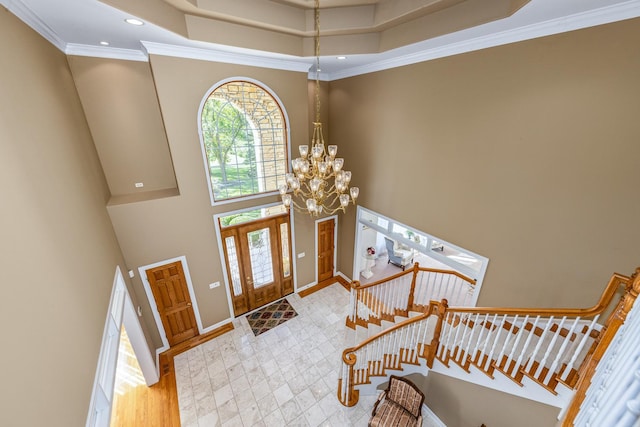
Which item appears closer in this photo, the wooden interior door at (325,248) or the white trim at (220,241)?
the white trim at (220,241)

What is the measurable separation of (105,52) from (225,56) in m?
1.73

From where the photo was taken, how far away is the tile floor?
408 cm

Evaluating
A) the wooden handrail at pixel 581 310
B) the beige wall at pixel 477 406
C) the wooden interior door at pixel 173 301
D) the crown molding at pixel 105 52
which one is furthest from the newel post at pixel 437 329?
the crown molding at pixel 105 52

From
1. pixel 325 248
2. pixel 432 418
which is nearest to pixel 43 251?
pixel 325 248

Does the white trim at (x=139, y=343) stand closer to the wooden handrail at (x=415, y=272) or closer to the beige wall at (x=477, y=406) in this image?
the wooden handrail at (x=415, y=272)

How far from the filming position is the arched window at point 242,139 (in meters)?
4.60

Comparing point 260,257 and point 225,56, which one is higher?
point 225,56

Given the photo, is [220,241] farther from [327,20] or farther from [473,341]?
[473,341]

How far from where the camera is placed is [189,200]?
4.61 metres

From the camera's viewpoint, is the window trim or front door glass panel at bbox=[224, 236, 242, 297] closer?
the window trim

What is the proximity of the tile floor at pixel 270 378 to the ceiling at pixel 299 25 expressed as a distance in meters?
5.53

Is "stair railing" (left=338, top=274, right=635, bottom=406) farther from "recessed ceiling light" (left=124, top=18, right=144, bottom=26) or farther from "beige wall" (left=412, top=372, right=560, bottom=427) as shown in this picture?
"recessed ceiling light" (left=124, top=18, right=144, bottom=26)

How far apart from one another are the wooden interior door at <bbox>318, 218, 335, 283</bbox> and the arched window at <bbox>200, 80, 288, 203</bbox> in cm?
194

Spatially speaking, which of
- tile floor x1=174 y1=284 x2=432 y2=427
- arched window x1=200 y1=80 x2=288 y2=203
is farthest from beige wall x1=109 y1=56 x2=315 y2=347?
tile floor x1=174 y1=284 x2=432 y2=427
